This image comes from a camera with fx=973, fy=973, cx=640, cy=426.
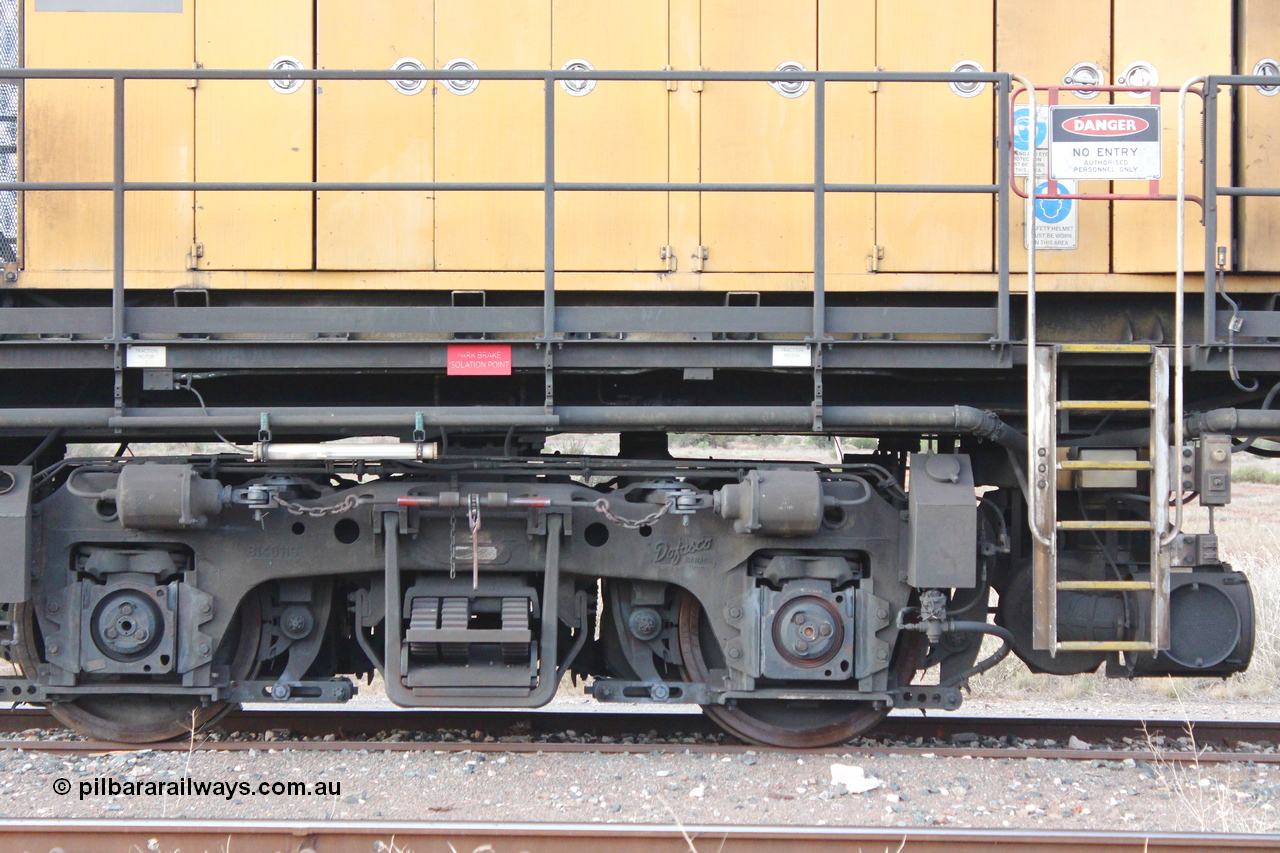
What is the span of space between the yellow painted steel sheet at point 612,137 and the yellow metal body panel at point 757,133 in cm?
28

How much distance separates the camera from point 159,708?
18.1 ft

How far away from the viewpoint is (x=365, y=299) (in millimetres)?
5594

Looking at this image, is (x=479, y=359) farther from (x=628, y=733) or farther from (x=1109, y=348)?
(x=1109, y=348)

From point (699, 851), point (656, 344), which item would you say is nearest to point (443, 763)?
point (699, 851)

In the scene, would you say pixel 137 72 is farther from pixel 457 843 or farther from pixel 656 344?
pixel 457 843

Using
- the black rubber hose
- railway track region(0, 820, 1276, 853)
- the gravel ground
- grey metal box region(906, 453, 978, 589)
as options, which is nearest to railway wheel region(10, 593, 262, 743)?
the gravel ground

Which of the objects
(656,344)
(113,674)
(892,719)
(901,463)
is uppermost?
(656,344)

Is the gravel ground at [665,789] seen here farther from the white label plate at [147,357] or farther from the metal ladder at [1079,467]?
the white label plate at [147,357]

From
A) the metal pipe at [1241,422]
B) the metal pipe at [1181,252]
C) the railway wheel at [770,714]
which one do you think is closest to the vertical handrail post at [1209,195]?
the metal pipe at [1181,252]

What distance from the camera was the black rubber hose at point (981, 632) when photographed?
206 inches

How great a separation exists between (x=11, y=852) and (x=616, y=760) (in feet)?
9.01

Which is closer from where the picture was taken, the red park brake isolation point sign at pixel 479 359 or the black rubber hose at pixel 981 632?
the red park brake isolation point sign at pixel 479 359

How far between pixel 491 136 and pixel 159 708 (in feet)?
12.3

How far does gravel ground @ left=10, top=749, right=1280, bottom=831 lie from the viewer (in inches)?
178
